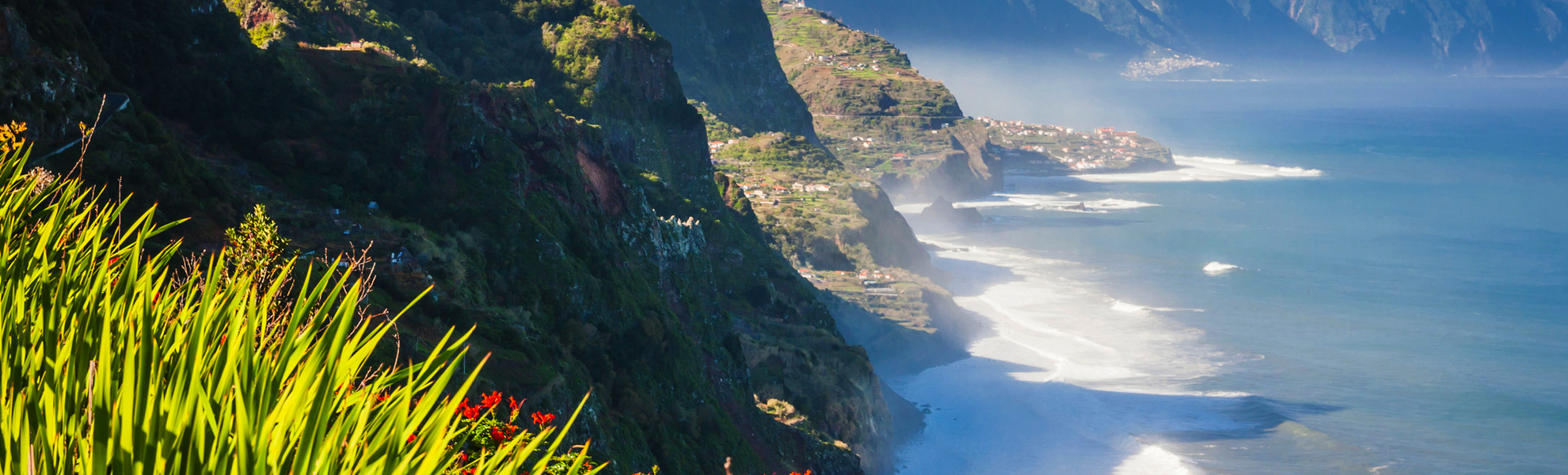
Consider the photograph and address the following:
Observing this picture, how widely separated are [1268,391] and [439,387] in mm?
70687

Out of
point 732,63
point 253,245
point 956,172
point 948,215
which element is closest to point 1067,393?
point 253,245

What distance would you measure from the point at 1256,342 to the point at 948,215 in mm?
60572

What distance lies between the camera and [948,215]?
13862 cm

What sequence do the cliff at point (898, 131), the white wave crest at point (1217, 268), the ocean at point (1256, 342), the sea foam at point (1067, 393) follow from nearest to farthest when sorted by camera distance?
1. the sea foam at point (1067, 393)
2. the ocean at point (1256, 342)
3. the white wave crest at point (1217, 268)
4. the cliff at point (898, 131)

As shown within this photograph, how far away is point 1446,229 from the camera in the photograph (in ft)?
430

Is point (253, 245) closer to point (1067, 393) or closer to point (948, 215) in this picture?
point (1067, 393)

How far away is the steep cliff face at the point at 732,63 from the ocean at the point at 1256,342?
2357 cm

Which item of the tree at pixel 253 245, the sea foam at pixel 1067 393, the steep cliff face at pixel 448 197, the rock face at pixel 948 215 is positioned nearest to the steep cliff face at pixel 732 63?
the rock face at pixel 948 215

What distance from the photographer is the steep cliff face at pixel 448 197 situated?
2148cm

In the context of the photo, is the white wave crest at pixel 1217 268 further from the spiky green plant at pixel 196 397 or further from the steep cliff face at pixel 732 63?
the spiky green plant at pixel 196 397

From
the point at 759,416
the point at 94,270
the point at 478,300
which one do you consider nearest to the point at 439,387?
the point at 94,270

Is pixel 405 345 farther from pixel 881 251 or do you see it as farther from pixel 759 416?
pixel 881 251

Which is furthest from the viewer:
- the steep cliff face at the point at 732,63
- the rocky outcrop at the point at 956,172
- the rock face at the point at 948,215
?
the rocky outcrop at the point at 956,172

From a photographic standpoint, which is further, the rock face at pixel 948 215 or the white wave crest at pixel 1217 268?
the rock face at pixel 948 215
